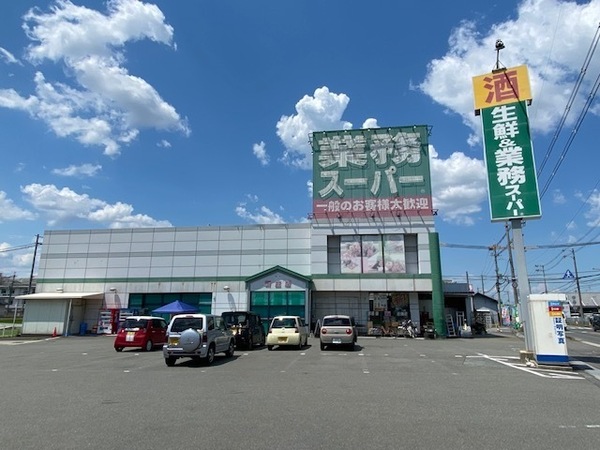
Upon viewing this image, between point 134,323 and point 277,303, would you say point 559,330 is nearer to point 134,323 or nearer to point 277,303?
point 134,323

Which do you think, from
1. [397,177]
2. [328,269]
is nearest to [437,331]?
[328,269]

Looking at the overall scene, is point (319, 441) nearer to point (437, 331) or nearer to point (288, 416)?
point (288, 416)

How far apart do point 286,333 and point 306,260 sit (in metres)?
13.2

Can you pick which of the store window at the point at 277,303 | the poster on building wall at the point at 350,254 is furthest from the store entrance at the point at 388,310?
the store window at the point at 277,303

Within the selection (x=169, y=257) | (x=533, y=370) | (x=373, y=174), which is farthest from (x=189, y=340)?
(x=373, y=174)

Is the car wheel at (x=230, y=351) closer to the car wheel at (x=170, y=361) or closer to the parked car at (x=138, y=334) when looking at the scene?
the car wheel at (x=170, y=361)

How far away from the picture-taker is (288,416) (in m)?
7.15

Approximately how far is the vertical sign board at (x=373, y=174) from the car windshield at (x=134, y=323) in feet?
53.7

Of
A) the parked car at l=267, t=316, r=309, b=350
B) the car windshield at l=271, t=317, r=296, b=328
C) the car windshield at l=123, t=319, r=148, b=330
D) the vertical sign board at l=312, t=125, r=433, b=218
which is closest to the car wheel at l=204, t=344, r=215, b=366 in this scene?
the parked car at l=267, t=316, r=309, b=350

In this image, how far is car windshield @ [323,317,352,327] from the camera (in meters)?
19.8

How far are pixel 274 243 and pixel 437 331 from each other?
13756 mm

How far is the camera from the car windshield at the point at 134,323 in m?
20.3

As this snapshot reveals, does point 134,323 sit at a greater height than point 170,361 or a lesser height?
greater

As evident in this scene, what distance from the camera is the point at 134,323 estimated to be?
67.4 feet
